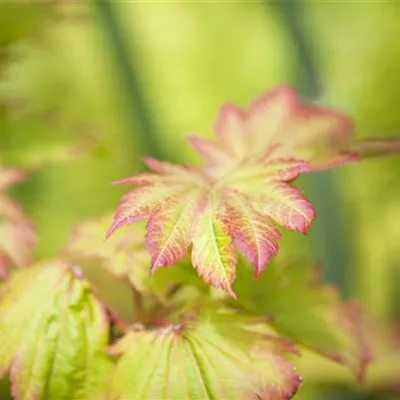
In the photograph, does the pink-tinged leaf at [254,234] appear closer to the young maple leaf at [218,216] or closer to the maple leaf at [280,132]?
the young maple leaf at [218,216]

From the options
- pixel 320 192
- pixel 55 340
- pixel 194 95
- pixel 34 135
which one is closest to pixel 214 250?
pixel 55 340

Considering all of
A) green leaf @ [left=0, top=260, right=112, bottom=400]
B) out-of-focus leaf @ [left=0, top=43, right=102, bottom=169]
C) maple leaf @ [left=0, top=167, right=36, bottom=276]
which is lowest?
green leaf @ [left=0, top=260, right=112, bottom=400]

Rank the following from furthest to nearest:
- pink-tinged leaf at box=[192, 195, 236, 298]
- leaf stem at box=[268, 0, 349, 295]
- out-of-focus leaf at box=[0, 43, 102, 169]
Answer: leaf stem at box=[268, 0, 349, 295] < out-of-focus leaf at box=[0, 43, 102, 169] < pink-tinged leaf at box=[192, 195, 236, 298]

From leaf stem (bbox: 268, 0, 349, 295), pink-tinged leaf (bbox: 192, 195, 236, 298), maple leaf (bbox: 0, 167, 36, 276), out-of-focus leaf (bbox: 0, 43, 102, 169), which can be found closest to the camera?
pink-tinged leaf (bbox: 192, 195, 236, 298)

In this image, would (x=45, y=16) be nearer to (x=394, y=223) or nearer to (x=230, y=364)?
(x=230, y=364)

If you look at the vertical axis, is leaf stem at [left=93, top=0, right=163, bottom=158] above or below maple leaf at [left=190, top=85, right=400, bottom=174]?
above

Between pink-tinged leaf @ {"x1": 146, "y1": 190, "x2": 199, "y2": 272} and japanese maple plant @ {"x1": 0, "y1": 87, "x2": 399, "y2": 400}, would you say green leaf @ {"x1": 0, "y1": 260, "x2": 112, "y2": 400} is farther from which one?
pink-tinged leaf @ {"x1": 146, "y1": 190, "x2": 199, "y2": 272}

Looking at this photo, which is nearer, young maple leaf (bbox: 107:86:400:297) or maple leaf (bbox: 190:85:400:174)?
young maple leaf (bbox: 107:86:400:297)

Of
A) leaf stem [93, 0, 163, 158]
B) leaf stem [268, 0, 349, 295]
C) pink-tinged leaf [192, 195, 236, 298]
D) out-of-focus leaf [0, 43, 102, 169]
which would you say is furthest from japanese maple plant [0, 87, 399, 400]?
leaf stem [93, 0, 163, 158]
